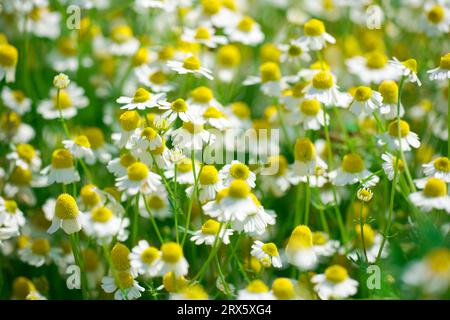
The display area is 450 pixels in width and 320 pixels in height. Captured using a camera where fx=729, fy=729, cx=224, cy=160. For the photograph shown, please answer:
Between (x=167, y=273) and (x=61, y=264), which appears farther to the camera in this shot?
(x=61, y=264)

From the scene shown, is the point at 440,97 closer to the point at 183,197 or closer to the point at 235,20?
the point at 235,20

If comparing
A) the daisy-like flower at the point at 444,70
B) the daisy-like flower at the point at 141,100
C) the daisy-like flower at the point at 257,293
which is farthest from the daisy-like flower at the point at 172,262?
the daisy-like flower at the point at 444,70

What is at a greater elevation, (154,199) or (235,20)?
(235,20)

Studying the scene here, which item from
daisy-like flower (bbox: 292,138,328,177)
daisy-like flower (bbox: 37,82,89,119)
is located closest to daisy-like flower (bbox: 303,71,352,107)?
daisy-like flower (bbox: 292,138,328,177)

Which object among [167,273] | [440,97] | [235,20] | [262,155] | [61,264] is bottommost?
[61,264]

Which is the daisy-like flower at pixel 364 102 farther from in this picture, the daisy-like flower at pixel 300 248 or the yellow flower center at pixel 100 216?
the yellow flower center at pixel 100 216
